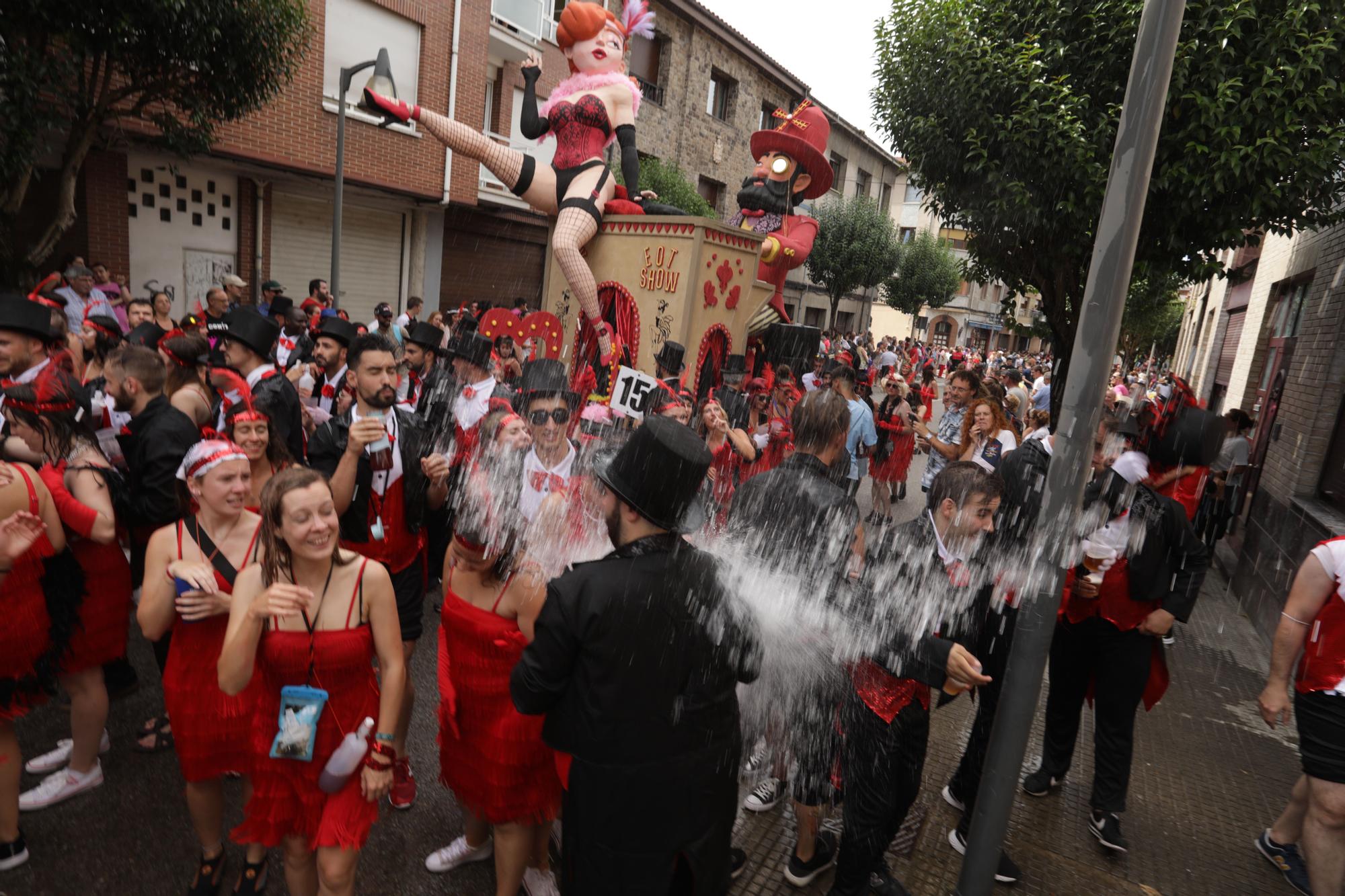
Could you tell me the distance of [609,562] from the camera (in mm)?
2045

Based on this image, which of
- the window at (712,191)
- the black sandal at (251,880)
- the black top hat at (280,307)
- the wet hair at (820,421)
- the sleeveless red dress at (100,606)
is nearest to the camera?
the black sandal at (251,880)

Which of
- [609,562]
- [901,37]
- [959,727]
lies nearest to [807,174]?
[901,37]

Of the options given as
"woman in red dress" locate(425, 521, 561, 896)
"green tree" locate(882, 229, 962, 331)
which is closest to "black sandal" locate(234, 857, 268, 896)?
"woman in red dress" locate(425, 521, 561, 896)

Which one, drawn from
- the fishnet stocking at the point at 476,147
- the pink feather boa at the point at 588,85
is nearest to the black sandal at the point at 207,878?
the fishnet stocking at the point at 476,147

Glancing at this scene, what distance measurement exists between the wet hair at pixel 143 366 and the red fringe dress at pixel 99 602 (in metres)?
0.63

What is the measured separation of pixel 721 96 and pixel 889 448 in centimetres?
1847

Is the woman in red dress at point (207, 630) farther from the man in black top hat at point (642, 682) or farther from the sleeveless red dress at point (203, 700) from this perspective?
the man in black top hat at point (642, 682)

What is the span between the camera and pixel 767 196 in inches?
362

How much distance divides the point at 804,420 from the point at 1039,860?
7.45ft

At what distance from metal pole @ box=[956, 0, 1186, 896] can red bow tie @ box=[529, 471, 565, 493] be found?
2017mm

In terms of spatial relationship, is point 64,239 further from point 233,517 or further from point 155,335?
point 233,517

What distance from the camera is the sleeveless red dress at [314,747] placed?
7.72ft

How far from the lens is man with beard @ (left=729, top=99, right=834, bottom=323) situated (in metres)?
9.08

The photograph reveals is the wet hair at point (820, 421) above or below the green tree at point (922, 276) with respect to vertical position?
below
